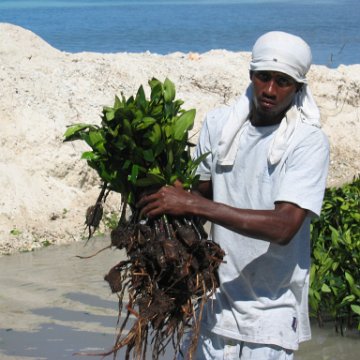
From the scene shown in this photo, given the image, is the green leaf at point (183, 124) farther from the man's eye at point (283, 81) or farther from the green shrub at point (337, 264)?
the green shrub at point (337, 264)

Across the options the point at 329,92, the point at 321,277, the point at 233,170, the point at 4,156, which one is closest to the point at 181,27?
the point at 329,92

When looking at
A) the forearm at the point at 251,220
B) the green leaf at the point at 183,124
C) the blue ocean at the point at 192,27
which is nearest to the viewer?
the forearm at the point at 251,220

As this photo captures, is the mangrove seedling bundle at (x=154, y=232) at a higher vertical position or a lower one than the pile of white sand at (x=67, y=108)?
lower

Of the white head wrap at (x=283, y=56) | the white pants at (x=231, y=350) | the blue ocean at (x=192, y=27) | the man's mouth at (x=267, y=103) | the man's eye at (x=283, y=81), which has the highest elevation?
the blue ocean at (x=192, y=27)

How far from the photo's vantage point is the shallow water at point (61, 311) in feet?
20.8

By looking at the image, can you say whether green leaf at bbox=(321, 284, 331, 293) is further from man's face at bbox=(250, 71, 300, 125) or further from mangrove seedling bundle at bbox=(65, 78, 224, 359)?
man's face at bbox=(250, 71, 300, 125)

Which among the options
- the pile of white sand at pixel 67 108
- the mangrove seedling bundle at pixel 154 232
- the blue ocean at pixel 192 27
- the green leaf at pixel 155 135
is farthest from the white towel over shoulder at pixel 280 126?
the blue ocean at pixel 192 27

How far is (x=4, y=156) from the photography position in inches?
392

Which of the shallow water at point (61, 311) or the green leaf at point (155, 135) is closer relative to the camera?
the green leaf at point (155, 135)

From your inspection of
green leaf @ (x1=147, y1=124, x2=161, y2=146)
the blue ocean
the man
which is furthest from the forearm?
the blue ocean

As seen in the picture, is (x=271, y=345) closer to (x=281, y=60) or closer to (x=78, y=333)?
(x=281, y=60)

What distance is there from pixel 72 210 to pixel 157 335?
19.6 feet

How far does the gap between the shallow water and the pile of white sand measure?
598mm

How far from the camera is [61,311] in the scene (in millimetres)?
7043
